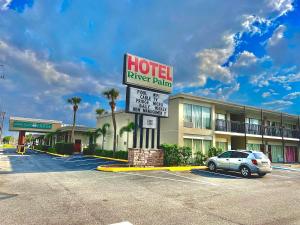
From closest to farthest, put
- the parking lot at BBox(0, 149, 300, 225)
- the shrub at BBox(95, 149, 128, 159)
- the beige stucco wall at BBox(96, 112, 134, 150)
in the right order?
the parking lot at BBox(0, 149, 300, 225), the shrub at BBox(95, 149, 128, 159), the beige stucco wall at BBox(96, 112, 134, 150)

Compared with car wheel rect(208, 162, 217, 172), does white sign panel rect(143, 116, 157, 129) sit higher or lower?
higher

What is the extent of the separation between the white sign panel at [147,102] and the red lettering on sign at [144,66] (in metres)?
1.58

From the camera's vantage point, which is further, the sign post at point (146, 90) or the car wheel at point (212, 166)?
the sign post at point (146, 90)

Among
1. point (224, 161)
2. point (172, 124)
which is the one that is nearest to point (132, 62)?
point (172, 124)

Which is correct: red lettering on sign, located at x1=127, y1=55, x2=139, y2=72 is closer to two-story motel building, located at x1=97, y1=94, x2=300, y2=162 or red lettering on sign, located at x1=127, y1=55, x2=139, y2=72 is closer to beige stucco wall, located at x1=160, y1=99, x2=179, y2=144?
two-story motel building, located at x1=97, y1=94, x2=300, y2=162

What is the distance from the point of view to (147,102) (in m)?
19.5

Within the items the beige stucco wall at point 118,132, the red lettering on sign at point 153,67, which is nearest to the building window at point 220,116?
the beige stucco wall at point 118,132

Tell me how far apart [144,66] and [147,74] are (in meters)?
0.70

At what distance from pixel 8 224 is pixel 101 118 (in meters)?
31.2

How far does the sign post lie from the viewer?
18.7 metres

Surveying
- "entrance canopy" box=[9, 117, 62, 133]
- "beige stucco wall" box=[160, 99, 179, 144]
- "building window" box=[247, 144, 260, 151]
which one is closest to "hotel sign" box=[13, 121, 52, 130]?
"entrance canopy" box=[9, 117, 62, 133]

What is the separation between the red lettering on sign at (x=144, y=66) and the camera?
19391 mm

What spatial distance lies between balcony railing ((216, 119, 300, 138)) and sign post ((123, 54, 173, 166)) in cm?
800

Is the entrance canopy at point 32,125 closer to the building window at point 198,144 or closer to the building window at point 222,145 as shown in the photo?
the building window at point 198,144
